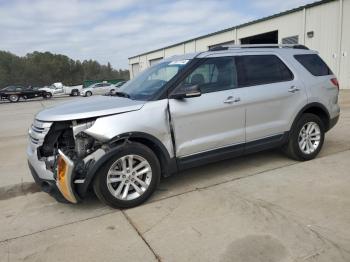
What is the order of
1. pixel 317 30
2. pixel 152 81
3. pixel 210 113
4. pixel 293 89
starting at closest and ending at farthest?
1. pixel 210 113
2. pixel 152 81
3. pixel 293 89
4. pixel 317 30

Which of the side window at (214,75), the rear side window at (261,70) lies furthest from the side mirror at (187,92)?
the rear side window at (261,70)

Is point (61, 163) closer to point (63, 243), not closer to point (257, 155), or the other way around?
point (63, 243)

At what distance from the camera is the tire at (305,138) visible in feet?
19.3

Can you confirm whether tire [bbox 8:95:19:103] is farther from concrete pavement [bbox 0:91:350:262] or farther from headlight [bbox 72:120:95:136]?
headlight [bbox 72:120:95:136]

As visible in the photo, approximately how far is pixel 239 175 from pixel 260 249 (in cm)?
215

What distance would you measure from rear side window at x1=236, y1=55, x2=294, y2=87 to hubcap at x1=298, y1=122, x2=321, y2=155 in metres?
0.90

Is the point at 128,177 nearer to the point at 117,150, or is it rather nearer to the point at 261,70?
the point at 117,150

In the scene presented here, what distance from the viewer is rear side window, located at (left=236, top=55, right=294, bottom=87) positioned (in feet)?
17.5

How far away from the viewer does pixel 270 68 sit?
5.64 meters

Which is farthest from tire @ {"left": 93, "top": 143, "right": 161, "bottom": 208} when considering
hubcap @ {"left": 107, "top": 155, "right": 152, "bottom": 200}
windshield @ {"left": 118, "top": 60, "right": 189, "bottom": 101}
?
windshield @ {"left": 118, "top": 60, "right": 189, "bottom": 101}

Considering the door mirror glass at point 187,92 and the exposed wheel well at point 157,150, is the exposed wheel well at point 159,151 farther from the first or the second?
the door mirror glass at point 187,92

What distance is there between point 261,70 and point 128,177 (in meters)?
2.61

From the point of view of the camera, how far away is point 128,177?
4434mm

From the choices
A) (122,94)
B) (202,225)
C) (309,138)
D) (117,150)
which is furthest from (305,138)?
(117,150)
